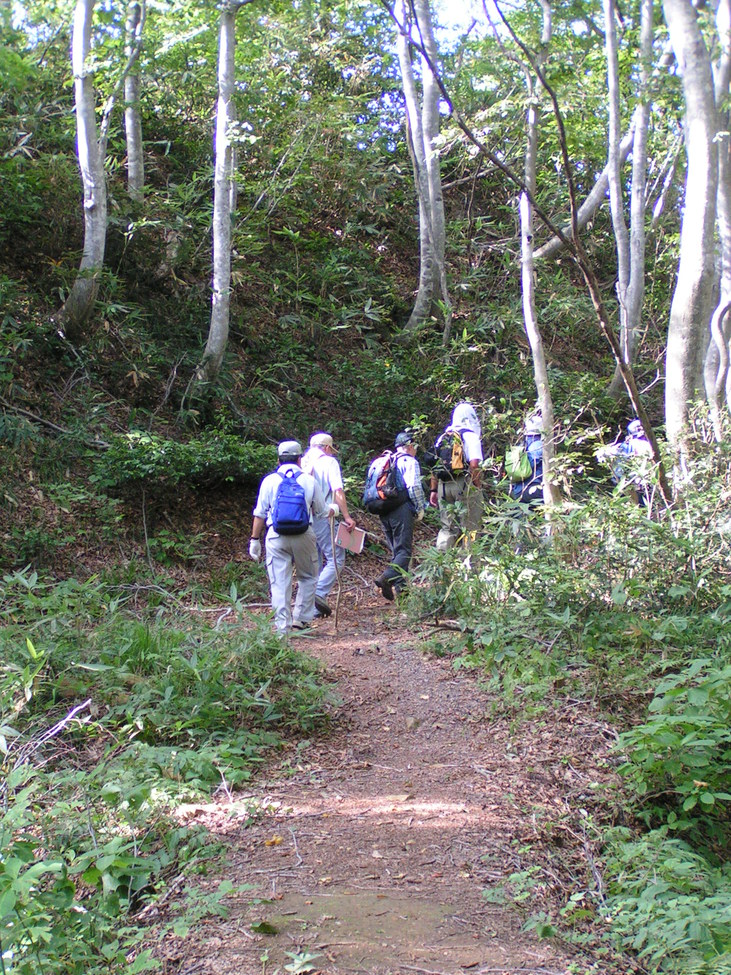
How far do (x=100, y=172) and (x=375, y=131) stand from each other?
8.28 m

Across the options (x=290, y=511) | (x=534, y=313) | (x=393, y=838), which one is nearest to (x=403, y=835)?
(x=393, y=838)

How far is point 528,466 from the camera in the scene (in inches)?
340

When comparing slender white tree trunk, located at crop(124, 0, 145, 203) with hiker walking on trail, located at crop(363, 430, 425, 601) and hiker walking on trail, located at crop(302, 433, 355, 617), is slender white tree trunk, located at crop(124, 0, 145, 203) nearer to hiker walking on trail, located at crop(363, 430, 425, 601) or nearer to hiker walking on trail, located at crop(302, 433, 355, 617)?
hiker walking on trail, located at crop(302, 433, 355, 617)

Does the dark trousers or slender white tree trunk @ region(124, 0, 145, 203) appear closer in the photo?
the dark trousers

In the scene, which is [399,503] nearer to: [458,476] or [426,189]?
[458,476]

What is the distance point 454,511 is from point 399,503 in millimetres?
798

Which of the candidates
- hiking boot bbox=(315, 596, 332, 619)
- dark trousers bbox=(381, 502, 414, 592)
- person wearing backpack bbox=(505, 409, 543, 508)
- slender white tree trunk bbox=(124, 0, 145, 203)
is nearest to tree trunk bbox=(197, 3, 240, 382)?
slender white tree trunk bbox=(124, 0, 145, 203)

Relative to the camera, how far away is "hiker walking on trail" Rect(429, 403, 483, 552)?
364 inches

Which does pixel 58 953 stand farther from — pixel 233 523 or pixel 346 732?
pixel 233 523

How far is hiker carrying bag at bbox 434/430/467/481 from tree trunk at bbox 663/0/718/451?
Answer: 8.83ft

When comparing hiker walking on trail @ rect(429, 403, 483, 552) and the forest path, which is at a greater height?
hiker walking on trail @ rect(429, 403, 483, 552)

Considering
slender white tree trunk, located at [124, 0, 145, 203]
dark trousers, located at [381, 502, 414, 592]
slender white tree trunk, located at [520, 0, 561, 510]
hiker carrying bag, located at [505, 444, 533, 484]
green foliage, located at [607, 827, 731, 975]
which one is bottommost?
green foliage, located at [607, 827, 731, 975]

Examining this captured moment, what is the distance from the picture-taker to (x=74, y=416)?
10.7 metres

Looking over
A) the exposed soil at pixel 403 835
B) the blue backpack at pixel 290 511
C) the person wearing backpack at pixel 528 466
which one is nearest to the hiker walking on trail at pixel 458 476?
the person wearing backpack at pixel 528 466
